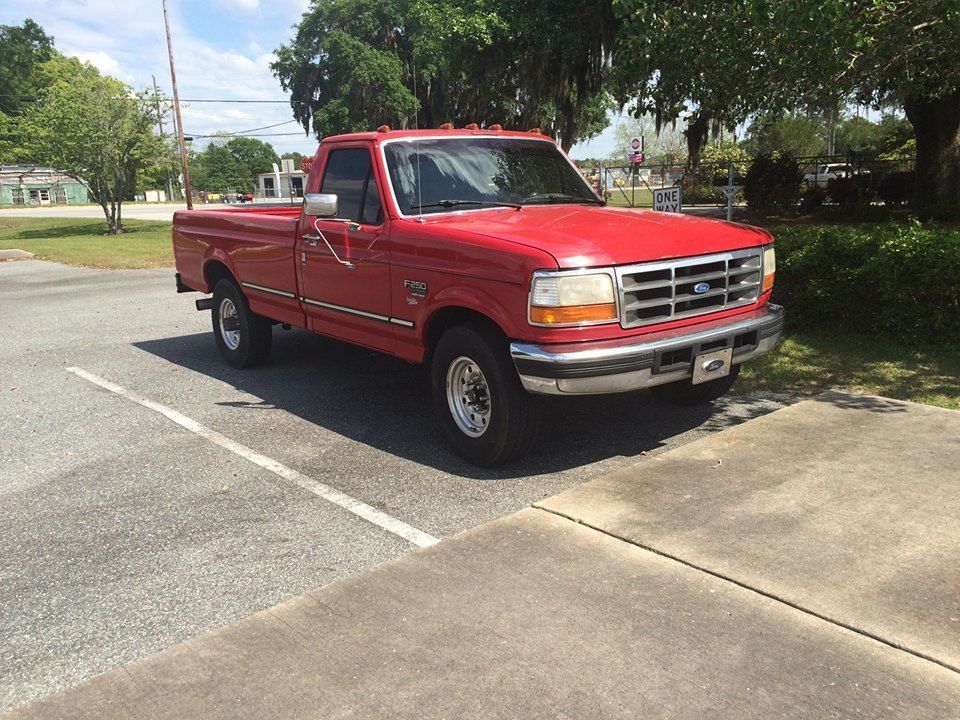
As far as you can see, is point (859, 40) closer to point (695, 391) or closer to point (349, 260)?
point (695, 391)

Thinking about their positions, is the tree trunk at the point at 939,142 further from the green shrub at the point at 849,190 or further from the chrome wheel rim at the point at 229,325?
the chrome wheel rim at the point at 229,325

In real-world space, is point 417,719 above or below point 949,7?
below

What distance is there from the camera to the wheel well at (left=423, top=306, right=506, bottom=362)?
485 centimetres

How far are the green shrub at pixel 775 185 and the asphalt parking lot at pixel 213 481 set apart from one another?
18445mm

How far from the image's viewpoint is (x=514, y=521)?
13.6 feet

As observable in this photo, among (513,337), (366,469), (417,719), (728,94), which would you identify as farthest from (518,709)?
(728,94)

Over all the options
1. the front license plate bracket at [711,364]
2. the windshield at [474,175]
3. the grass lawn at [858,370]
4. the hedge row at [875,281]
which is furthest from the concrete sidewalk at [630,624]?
the hedge row at [875,281]

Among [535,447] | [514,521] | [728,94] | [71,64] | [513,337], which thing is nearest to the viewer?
[514,521]

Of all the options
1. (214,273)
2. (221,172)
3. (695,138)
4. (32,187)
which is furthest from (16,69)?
(214,273)

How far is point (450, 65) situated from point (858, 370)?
19447 mm

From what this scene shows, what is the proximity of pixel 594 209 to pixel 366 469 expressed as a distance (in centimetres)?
237

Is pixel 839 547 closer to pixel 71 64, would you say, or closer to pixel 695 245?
pixel 695 245

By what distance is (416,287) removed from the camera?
5.16 metres

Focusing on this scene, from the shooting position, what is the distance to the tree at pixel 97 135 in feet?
94.6
